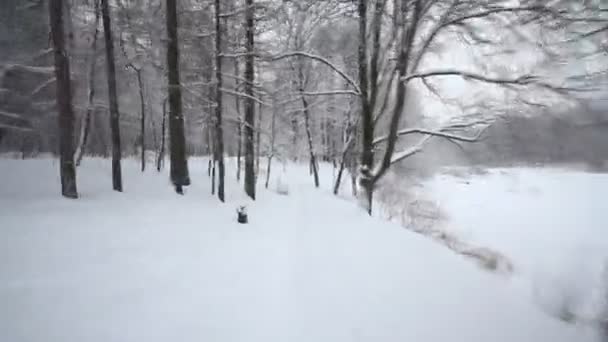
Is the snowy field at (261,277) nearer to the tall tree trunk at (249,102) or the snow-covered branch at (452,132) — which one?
the snow-covered branch at (452,132)

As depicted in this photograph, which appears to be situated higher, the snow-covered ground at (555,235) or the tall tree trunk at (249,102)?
the tall tree trunk at (249,102)

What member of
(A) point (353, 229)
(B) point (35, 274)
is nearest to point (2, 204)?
(B) point (35, 274)

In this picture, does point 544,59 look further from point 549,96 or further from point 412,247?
point 412,247

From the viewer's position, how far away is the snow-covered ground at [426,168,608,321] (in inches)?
170

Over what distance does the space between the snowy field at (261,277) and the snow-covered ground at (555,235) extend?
Answer: 0.17 ft

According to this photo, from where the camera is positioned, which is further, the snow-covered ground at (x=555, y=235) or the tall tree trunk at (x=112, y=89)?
the tall tree trunk at (x=112, y=89)

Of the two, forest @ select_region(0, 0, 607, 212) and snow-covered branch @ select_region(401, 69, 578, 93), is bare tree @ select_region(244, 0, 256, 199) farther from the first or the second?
snow-covered branch @ select_region(401, 69, 578, 93)

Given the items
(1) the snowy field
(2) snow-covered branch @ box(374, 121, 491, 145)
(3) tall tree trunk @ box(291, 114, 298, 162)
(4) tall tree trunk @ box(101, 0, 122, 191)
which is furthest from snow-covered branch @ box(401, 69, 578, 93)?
(3) tall tree trunk @ box(291, 114, 298, 162)

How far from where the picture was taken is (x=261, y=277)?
3641 mm

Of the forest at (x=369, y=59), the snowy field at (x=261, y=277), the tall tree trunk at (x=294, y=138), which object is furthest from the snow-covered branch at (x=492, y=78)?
the tall tree trunk at (x=294, y=138)

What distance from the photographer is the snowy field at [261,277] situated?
102 inches

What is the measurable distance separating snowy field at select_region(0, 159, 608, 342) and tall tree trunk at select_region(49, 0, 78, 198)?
0.55 meters

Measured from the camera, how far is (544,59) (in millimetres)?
4852

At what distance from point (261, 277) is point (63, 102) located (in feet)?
22.5
